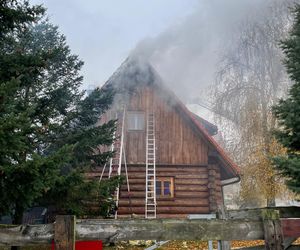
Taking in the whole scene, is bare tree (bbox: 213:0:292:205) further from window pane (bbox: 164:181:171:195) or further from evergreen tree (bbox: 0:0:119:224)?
evergreen tree (bbox: 0:0:119:224)

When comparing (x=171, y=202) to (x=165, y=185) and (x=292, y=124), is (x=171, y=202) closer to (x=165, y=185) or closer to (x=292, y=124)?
(x=165, y=185)

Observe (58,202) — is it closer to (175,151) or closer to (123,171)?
(123,171)

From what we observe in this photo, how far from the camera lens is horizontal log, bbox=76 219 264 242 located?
364 centimetres

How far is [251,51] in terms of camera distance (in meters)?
18.4

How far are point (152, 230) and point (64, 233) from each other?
94 cm

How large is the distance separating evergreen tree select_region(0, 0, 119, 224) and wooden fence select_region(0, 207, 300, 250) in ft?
6.07

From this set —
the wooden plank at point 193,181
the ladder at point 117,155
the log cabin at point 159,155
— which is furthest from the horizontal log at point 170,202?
the ladder at point 117,155

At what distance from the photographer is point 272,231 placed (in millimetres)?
3680

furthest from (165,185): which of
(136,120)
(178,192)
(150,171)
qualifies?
(136,120)

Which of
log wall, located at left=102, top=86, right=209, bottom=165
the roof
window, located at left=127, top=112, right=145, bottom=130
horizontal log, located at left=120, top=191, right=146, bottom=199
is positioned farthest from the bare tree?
horizontal log, located at left=120, top=191, right=146, bottom=199

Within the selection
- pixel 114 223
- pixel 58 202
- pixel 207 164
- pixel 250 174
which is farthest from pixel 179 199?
pixel 114 223

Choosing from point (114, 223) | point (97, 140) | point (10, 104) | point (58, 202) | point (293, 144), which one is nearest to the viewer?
point (114, 223)

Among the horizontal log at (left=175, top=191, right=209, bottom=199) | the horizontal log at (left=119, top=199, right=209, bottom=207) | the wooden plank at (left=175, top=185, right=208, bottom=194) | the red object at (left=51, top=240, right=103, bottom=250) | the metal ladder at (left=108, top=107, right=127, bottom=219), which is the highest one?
the metal ladder at (left=108, top=107, right=127, bottom=219)

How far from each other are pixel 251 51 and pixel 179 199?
30.8ft
